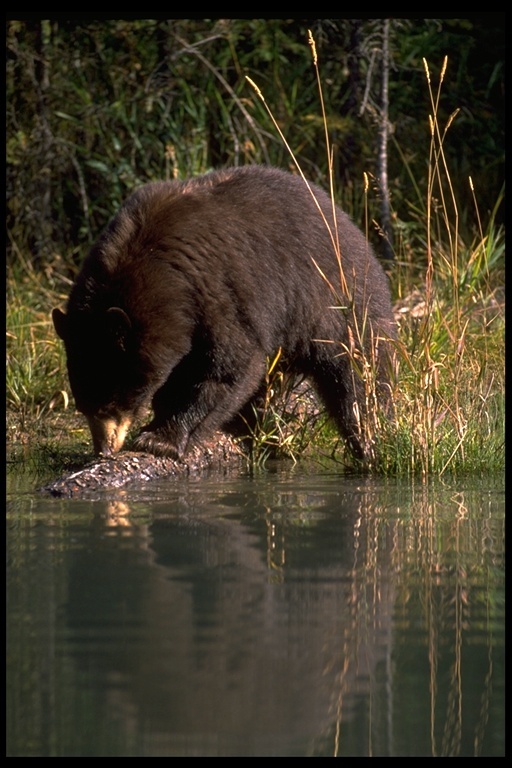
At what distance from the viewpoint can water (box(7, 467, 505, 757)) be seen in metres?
3.22

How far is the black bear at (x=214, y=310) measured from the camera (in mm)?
7137

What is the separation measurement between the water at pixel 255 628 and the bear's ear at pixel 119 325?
1.34 metres

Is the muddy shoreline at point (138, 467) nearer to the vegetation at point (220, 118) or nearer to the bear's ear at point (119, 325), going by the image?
the bear's ear at point (119, 325)

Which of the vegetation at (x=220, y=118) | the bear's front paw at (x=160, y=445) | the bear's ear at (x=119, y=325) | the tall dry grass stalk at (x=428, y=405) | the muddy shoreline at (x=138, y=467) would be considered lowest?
the muddy shoreline at (x=138, y=467)

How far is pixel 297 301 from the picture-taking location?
7336 mm

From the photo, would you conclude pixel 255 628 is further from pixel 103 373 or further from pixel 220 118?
pixel 220 118

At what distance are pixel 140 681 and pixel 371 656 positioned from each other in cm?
70

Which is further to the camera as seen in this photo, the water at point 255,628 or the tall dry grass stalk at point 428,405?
the tall dry grass stalk at point 428,405

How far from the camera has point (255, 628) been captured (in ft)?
13.0

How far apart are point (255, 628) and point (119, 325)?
339cm

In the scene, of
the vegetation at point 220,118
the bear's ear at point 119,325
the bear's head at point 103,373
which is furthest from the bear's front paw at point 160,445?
the vegetation at point 220,118

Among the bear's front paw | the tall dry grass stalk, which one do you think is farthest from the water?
the bear's front paw

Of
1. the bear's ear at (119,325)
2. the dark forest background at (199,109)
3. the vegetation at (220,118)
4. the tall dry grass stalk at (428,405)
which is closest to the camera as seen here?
the tall dry grass stalk at (428,405)
